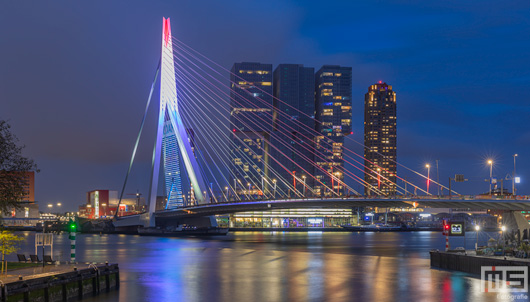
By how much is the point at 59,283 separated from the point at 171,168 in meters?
67.9

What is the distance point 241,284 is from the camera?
103 ft

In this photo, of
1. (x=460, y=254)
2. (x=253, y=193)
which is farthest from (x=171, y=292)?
(x=253, y=193)

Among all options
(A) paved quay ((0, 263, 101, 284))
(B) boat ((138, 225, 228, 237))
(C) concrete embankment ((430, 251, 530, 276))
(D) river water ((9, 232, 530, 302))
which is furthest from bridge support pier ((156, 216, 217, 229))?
(A) paved quay ((0, 263, 101, 284))

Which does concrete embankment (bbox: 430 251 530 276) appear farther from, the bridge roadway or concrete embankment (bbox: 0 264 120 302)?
the bridge roadway

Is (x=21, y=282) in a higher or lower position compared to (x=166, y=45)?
lower

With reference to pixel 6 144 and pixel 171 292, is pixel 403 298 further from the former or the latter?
pixel 6 144

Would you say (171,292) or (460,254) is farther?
(460,254)

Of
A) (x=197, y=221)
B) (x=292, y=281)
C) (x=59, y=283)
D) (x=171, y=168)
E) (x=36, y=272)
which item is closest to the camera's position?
(x=59, y=283)

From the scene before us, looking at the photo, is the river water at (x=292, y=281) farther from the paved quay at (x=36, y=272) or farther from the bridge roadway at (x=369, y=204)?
the bridge roadway at (x=369, y=204)

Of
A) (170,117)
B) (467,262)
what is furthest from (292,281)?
(170,117)

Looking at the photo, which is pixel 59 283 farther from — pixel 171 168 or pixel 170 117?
pixel 171 168

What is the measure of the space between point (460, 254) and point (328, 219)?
500 feet

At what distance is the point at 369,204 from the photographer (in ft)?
228

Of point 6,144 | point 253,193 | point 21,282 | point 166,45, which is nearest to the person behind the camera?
point 21,282
